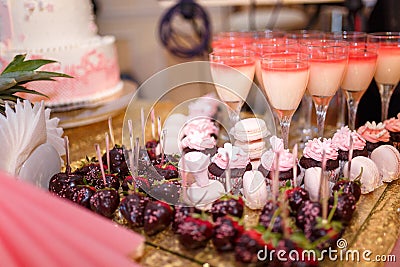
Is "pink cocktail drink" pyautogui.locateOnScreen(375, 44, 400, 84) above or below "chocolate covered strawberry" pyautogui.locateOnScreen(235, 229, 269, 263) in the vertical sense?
above

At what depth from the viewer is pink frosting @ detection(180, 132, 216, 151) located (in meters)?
1.36

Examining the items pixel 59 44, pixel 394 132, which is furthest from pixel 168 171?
pixel 59 44

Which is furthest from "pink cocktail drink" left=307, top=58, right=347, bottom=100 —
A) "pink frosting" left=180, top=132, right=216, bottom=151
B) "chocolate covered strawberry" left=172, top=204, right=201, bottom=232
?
"chocolate covered strawberry" left=172, top=204, right=201, bottom=232

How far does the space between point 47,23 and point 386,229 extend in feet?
4.54

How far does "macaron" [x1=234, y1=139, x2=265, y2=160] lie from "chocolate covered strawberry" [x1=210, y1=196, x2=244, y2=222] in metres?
0.25

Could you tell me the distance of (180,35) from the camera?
301 cm

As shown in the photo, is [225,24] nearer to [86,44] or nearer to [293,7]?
[293,7]

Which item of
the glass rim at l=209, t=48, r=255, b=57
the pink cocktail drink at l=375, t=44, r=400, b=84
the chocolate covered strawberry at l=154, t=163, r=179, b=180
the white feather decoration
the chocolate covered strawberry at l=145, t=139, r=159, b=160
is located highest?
the glass rim at l=209, t=48, r=255, b=57

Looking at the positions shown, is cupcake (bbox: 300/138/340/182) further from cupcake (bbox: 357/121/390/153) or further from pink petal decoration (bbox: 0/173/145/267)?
pink petal decoration (bbox: 0/173/145/267)

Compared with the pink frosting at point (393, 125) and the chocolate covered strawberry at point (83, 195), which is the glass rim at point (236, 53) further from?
the chocolate covered strawberry at point (83, 195)

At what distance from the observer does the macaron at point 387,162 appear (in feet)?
4.28

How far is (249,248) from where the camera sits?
3.00ft

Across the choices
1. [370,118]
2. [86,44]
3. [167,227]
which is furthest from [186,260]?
[370,118]

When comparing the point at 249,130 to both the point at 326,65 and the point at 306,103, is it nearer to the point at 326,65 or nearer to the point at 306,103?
the point at 326,65
